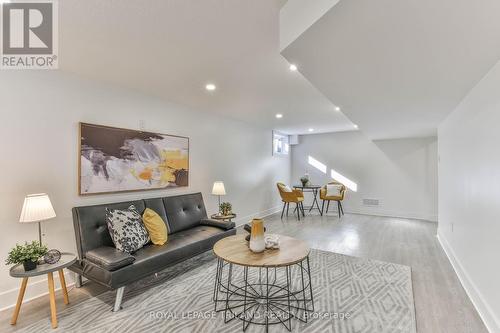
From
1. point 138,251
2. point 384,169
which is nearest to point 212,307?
point 138,251

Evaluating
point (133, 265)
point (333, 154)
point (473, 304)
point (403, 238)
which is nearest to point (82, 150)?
point (133, 265)

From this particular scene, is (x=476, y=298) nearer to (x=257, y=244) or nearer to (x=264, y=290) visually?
(x=264, y=290)

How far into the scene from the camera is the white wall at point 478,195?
1873 millimetres

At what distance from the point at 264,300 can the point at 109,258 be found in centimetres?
150

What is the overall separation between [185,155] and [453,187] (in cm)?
400

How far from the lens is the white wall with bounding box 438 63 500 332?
1.87 meters

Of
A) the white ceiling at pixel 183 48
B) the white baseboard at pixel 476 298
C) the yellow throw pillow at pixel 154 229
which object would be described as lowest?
the white baseboard at pixel 476 298

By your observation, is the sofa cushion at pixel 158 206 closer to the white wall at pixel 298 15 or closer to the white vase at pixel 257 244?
the white vase at pixel 257 244

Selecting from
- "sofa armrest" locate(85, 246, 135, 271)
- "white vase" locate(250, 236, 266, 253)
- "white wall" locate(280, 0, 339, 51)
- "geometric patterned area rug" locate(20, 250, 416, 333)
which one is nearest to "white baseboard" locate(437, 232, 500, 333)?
"geometric patterned area rug" locate(20, 250, 416, 333)

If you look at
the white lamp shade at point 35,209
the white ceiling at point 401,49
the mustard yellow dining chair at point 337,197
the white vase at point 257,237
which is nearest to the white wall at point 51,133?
the white lamp shade at point 35,209

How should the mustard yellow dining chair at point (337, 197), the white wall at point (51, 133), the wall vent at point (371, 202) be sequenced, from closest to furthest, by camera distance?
the white wall at point (51, 133) < the mustard yellow dining chair at point (337, 197) < the wall vent at point (371, 202)

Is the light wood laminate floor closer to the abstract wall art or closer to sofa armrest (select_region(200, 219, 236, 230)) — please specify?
the abstract wall art

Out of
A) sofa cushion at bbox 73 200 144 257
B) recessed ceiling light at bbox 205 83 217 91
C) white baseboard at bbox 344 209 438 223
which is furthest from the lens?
white baseboard at bbox 344 209 438 223

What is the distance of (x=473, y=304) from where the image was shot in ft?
7.41
